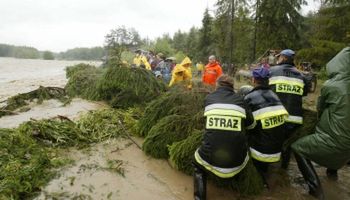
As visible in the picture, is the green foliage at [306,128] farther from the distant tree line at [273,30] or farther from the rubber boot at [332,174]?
the distant tree line at [273,30]

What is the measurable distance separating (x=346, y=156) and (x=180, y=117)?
2.79m

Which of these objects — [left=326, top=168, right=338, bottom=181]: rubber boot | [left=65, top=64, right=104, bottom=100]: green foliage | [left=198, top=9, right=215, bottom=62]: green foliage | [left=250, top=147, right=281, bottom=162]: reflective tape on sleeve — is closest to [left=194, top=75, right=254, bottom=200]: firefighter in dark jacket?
[left=250, top=147, right=281, bottom=162]: reflective tape on sleeve

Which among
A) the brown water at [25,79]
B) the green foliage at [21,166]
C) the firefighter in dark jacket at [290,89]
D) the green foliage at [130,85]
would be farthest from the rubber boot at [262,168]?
the brown water at [25,79]

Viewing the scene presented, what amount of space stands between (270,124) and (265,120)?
10cm

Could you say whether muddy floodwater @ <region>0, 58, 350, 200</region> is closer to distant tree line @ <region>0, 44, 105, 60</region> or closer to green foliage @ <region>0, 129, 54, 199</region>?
green foliage @ <region>0, 129, 54, 199</region>

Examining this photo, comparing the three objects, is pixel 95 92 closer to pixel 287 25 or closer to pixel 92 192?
pixel 92 192

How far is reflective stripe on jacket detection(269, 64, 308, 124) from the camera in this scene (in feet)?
19.4

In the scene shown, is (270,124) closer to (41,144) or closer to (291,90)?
(291,90)

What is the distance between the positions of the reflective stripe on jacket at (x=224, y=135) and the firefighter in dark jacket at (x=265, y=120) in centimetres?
59

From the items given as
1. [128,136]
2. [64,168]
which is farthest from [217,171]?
[128,136]

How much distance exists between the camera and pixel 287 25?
30188 millimetres

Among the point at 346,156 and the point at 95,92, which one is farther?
the point at 95,92

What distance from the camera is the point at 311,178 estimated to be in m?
5.47

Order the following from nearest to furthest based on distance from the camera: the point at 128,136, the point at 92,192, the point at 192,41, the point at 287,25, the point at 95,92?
the point at 92,192 → the point at 128,136 → the point at 95,92 → the point at 287,25 → the point at 192,41
